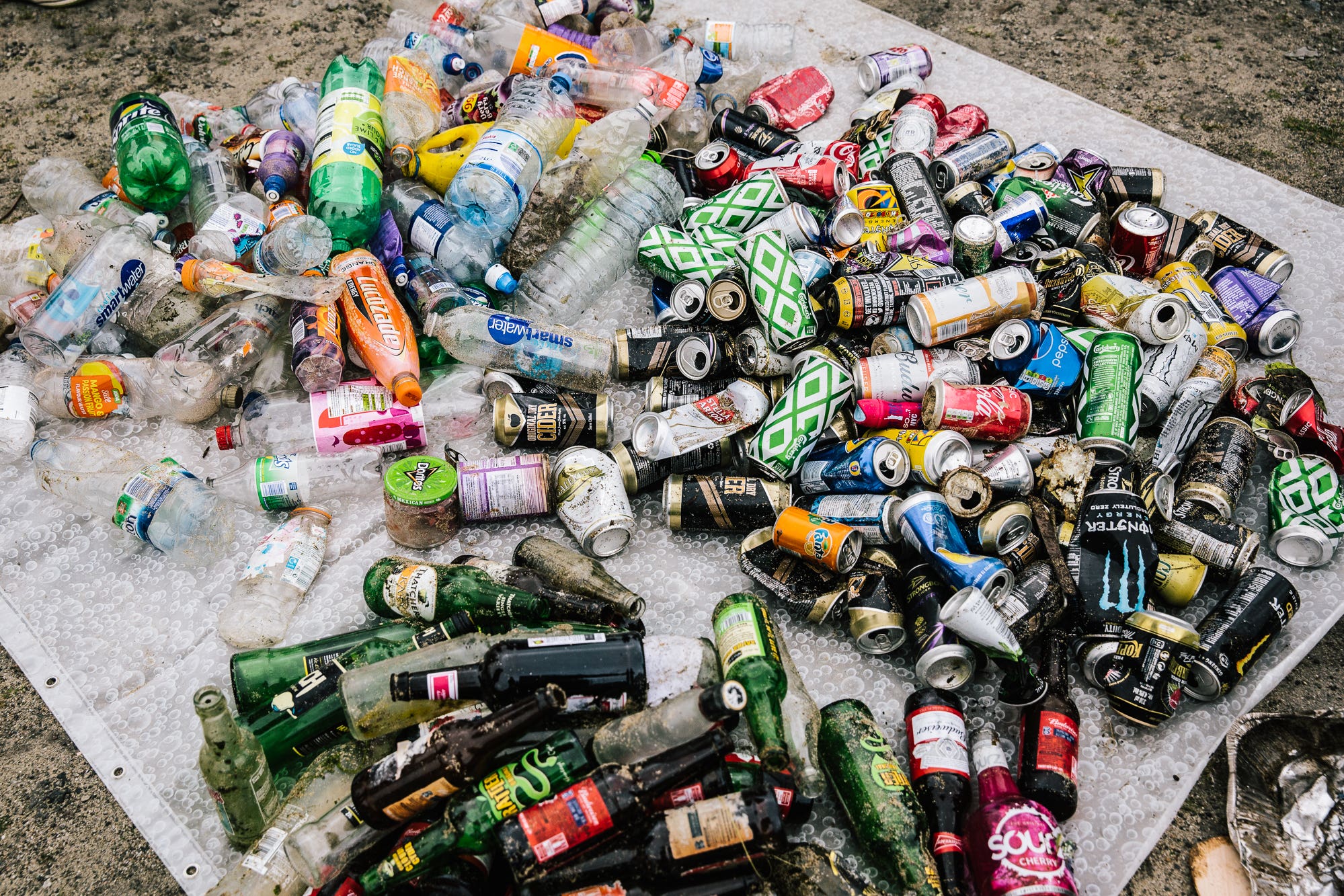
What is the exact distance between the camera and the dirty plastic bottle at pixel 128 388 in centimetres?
279

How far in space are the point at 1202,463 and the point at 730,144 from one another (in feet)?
6.81

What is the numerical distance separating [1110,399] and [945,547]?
2.34ft

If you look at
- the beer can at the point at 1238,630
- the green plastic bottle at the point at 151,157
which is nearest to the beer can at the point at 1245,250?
the beer can at the point at 1238,630

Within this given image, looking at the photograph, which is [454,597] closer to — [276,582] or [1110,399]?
[276,582]

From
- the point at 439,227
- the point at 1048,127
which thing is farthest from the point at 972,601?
the point at 1048,127

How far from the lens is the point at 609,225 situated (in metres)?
3.29

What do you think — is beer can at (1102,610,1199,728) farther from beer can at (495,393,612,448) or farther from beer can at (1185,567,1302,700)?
beer can at (495,393,612,448)

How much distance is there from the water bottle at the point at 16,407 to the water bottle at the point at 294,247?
79cm

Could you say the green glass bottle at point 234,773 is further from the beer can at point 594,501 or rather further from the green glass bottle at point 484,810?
the beer can at point 594,501

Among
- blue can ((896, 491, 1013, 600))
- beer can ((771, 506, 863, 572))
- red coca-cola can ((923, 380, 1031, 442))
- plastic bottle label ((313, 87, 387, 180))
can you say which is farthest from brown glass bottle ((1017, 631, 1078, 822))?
plastic bottle label ((313, 87, 387, 180))

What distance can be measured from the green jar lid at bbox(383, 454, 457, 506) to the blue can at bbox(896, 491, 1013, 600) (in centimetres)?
123

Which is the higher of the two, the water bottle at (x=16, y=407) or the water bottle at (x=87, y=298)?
the water bottle at (x=87, y=298)

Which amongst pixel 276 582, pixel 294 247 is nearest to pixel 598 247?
pixel 294 247

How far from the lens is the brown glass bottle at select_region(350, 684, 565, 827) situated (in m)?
1.80
